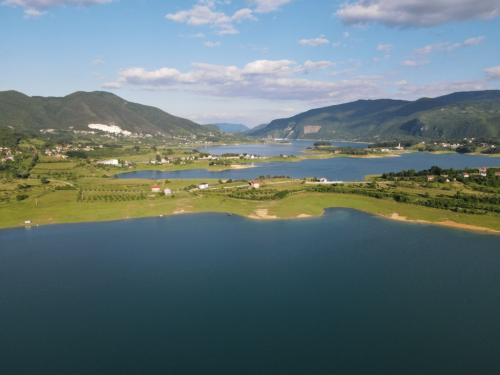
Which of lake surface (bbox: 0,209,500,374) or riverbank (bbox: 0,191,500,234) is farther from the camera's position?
riverbank (bbox: 0,191,500,234)

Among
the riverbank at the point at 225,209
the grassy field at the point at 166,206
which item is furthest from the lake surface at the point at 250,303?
the grassy field at the point at 166,206

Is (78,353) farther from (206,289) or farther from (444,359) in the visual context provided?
(444,359)

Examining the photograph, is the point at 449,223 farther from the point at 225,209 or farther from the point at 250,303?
the point at 250,303

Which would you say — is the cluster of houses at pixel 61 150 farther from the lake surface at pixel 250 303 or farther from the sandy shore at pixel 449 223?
→ the sandy shore at pixel 449 223

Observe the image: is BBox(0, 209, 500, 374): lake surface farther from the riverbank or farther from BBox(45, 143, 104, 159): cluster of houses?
BBox(45, 143, 104, 159): cluster of houses

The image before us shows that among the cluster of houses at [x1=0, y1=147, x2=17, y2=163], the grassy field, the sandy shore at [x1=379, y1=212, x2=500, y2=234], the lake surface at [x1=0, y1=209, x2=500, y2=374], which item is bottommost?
the lake surface at [x1=0, y1=209, x2=500, y2=374]

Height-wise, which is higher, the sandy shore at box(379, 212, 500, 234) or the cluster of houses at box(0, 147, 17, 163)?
the cluster of houses at box(0, 147, 17, 163)

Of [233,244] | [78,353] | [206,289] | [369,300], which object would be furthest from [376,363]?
[233,244]

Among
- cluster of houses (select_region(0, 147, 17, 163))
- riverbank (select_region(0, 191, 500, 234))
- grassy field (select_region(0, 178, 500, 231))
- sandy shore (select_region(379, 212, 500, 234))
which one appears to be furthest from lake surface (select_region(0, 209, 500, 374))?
cluster of houses (select_region(0, 147, 17, 163))
